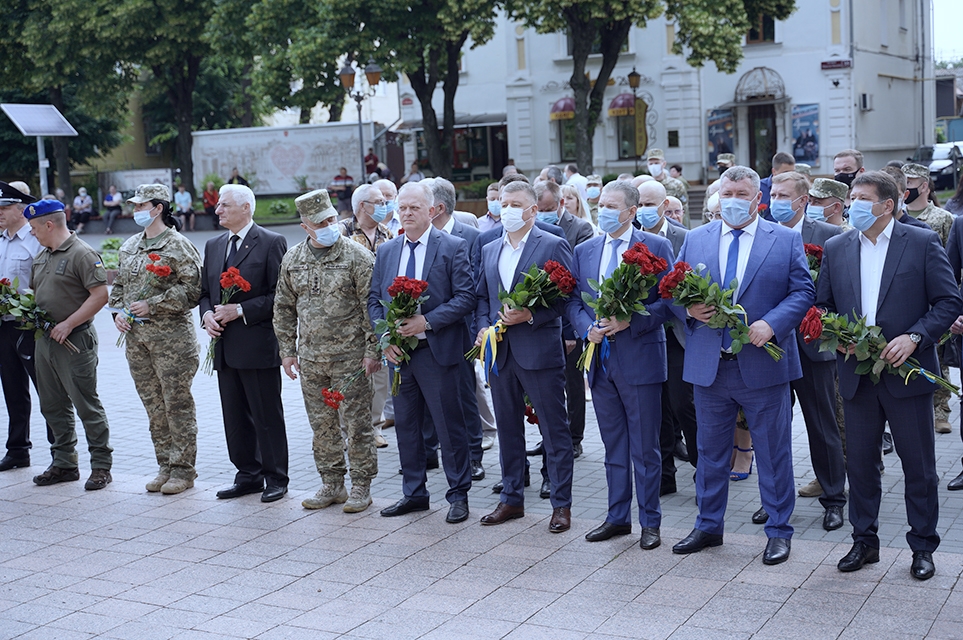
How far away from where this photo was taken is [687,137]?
3866cm

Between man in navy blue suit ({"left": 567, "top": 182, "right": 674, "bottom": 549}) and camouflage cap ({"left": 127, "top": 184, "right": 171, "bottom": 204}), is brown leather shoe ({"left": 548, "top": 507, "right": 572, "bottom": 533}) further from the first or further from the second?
camouflage cap ({"left": 127, "top": 184, "right": 171, "bottom": 204})

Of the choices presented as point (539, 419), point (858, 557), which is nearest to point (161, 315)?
point (539, 419)

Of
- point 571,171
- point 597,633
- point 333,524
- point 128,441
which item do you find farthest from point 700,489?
point 571,171

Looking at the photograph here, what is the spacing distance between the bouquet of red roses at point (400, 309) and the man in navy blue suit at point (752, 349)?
1.75 metres

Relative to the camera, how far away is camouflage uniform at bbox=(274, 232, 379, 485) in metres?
7.22

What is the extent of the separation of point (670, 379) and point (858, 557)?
2.21 metres

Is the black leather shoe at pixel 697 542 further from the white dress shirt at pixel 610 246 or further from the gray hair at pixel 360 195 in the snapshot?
the gray hair at pixel 360 195

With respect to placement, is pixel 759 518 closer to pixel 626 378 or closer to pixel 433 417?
pixel 626 378

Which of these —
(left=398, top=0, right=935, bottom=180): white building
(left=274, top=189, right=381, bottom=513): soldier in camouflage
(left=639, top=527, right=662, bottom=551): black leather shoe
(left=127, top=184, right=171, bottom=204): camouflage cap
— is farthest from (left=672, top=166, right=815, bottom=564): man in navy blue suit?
(left=398, top=0, right=935, bottom=180): white building

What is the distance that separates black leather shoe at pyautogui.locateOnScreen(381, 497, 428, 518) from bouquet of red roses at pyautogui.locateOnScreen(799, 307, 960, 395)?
3.03 meters

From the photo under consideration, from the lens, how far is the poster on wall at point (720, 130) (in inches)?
1516

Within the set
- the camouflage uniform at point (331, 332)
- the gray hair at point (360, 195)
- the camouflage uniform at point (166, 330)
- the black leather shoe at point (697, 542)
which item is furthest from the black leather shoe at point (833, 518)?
the gray hair at point (360, 195)

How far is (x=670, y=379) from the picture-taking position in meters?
7.58

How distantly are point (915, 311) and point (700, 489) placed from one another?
160 centimetres
